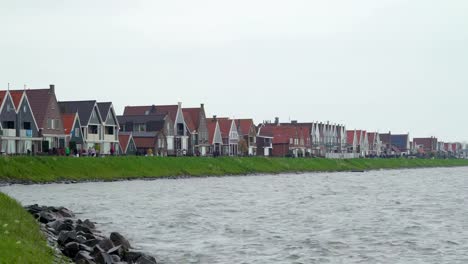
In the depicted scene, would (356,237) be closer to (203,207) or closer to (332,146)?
(203,207)

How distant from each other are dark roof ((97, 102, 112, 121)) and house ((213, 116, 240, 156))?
115ft

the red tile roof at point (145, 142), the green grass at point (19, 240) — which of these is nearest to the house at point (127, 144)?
the red tile roof at point (145, 142)

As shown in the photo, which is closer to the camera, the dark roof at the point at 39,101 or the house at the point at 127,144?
the dark roof at the point at 39,101

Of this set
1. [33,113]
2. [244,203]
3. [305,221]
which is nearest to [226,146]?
[33,113]

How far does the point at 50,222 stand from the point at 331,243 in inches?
445

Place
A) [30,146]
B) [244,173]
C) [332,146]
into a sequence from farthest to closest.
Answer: [332,146] < [244,173] < [30,146]

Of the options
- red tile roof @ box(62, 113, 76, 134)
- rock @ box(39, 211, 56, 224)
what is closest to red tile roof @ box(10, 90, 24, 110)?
red tile roof @ box(62, 113, 76, 134)

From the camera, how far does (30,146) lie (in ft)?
266

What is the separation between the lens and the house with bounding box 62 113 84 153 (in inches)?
3497

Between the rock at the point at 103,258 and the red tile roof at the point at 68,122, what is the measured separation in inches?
2775

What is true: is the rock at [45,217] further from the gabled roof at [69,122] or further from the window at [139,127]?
the window at [139,127]

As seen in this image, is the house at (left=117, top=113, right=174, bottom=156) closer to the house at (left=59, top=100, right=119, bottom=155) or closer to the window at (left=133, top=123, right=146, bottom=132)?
the window at (left=133, top=123, right=146, bottom=132)

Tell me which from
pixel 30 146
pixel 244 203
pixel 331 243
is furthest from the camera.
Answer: pixel 30 146

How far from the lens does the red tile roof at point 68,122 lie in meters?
88.9
